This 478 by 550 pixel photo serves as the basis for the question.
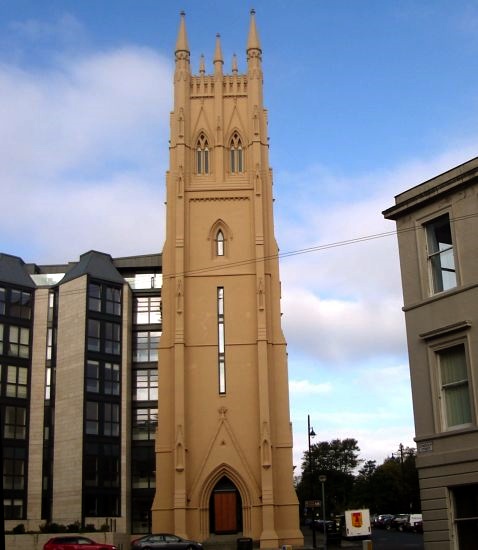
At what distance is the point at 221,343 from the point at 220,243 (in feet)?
23.6

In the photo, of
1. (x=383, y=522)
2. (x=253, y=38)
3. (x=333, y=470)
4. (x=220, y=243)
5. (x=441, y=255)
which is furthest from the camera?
(x=333, y=470)

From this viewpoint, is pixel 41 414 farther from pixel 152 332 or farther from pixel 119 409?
pixel 152 332

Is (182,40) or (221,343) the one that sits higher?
(182,40)

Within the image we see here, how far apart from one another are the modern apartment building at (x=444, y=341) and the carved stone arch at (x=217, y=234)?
109 feet

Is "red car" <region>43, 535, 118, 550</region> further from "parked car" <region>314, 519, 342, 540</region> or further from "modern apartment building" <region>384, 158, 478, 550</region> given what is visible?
"modern apartment building" <region>384, 158, 478, 550</region>

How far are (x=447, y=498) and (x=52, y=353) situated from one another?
5530cm

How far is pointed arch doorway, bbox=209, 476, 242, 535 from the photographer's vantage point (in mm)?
50000

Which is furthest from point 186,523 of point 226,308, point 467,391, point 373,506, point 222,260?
point 373,506

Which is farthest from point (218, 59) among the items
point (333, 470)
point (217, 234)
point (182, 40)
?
point (333, 470)

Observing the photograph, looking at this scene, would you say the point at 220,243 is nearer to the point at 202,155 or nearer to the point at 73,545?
the point at 202,155

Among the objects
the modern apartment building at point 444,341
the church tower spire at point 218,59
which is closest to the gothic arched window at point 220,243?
the church tower spire at point 218,59

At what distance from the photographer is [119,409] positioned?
69688 mm

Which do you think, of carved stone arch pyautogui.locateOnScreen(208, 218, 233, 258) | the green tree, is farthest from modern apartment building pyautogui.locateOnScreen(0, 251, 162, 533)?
the green tree

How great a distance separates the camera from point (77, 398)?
67.2 metres
